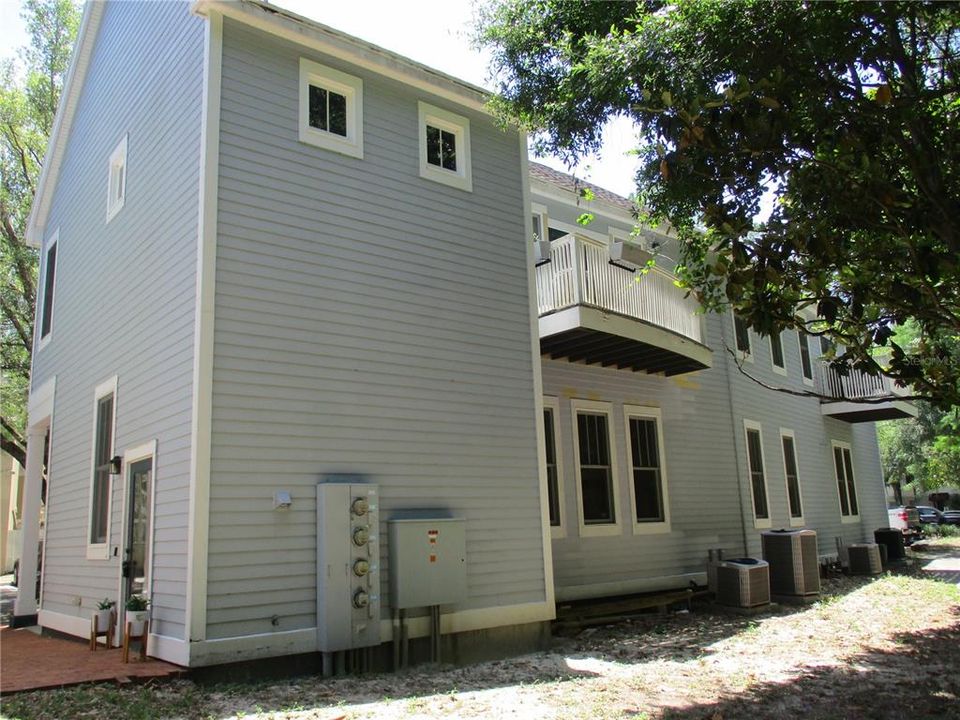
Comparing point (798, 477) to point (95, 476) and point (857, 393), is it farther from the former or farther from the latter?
point (95, 476)

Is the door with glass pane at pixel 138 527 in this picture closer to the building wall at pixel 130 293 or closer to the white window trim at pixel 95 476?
the building wall at pixel 130 293

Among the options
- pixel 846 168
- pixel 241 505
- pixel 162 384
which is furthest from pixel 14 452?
pixel 846 168

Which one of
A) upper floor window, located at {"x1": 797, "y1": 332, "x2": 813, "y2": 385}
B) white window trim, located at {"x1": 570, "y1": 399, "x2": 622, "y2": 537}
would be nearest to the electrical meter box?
white window trim, located at {"x1": 570, "y1": 399, "x2": 622, "y2": 537}

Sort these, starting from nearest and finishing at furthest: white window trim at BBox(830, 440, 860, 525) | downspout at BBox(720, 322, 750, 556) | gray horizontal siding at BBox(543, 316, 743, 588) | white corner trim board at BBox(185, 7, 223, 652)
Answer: white corner trim board at BBox(185, 7, 223, 652) < gray horizontal siding at BBox(543, 316, 743, 588) < downspout at BBox(720, 322, 750, 556) < white window trim at BBox(830, 440, 860, 525)

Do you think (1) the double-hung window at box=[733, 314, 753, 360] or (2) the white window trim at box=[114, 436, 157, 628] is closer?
(2) the white window trim at box=[114, 436, 157, 628]

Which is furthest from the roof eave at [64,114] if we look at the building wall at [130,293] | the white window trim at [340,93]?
the white window trim at [340,93]

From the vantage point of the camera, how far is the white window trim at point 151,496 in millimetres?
8078

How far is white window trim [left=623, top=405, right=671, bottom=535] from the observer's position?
43.0ft

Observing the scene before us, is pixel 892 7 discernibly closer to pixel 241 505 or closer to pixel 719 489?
pixel 241 505

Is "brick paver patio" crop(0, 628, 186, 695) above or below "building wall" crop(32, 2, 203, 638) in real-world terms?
below

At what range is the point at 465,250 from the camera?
10.1 meters

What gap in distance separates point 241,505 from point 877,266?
6.89m

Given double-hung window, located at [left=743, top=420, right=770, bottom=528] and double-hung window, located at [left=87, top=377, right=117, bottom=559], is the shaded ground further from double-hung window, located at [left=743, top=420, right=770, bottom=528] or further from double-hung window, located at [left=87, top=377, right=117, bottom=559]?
double-hung window, located at [left=743, top=420, right=770, bottom=528]

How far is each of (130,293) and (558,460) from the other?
6.55m
